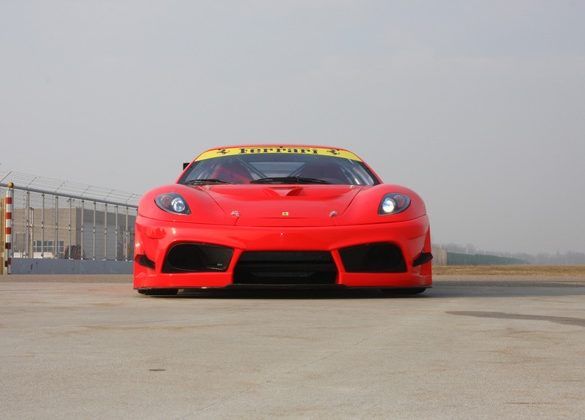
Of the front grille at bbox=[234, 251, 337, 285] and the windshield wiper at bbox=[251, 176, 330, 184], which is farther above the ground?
the windshield wiper at bbox=[251, 176, 330, 184]

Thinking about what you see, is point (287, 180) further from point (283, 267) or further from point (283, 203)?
point (283, 267)

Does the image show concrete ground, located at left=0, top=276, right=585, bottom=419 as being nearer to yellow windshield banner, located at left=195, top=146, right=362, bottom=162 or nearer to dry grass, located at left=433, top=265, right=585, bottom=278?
yellow windshield banner, located at left=195, top=146, right=362, bottom=162

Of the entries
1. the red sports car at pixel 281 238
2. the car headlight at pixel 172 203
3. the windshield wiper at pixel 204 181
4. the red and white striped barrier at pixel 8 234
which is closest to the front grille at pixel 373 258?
the red sports car at pixel 281 238

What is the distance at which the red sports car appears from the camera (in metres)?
6.55

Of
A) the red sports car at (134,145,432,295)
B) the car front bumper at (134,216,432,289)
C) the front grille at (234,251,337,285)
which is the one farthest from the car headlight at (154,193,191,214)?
the front grille at (234,251,337,285)

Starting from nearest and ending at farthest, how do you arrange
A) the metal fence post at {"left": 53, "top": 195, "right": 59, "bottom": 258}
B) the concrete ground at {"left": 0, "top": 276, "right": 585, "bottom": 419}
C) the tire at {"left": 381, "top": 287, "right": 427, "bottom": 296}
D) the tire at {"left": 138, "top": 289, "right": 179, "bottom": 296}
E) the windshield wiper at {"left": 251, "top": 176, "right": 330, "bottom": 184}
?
the concrete ground at {"left": 0, "top": 276, "right": 585, "bottom": 419} < the tire at {"left": 138, "top": 289, "right": 179, "bottom": 296} < the tire at {"left": 381, "top": 287, "right": 427, "bottom": 296} < the windshield wiper at {"left": 251, "top": 176, "right": 330, "bottom": 184} < the metal fence post at {"left": 53, "top": 195, "right": 59, "bottom": 258}

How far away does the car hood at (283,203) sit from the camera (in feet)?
21.8

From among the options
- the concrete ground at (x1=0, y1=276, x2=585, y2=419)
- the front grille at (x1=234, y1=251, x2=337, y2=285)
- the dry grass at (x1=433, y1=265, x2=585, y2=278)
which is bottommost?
the dry grass at (x1=433, y1=265, x2=585, y2=278)

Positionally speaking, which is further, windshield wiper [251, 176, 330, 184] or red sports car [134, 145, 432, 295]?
windshield wiper [251, 176, 330, 184]

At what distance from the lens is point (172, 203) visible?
22.6 feet

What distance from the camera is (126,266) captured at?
28.0 m

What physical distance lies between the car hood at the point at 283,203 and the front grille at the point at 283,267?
22cm

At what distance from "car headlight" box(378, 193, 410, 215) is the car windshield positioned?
1.10 m

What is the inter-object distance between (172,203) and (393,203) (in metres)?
1.64
